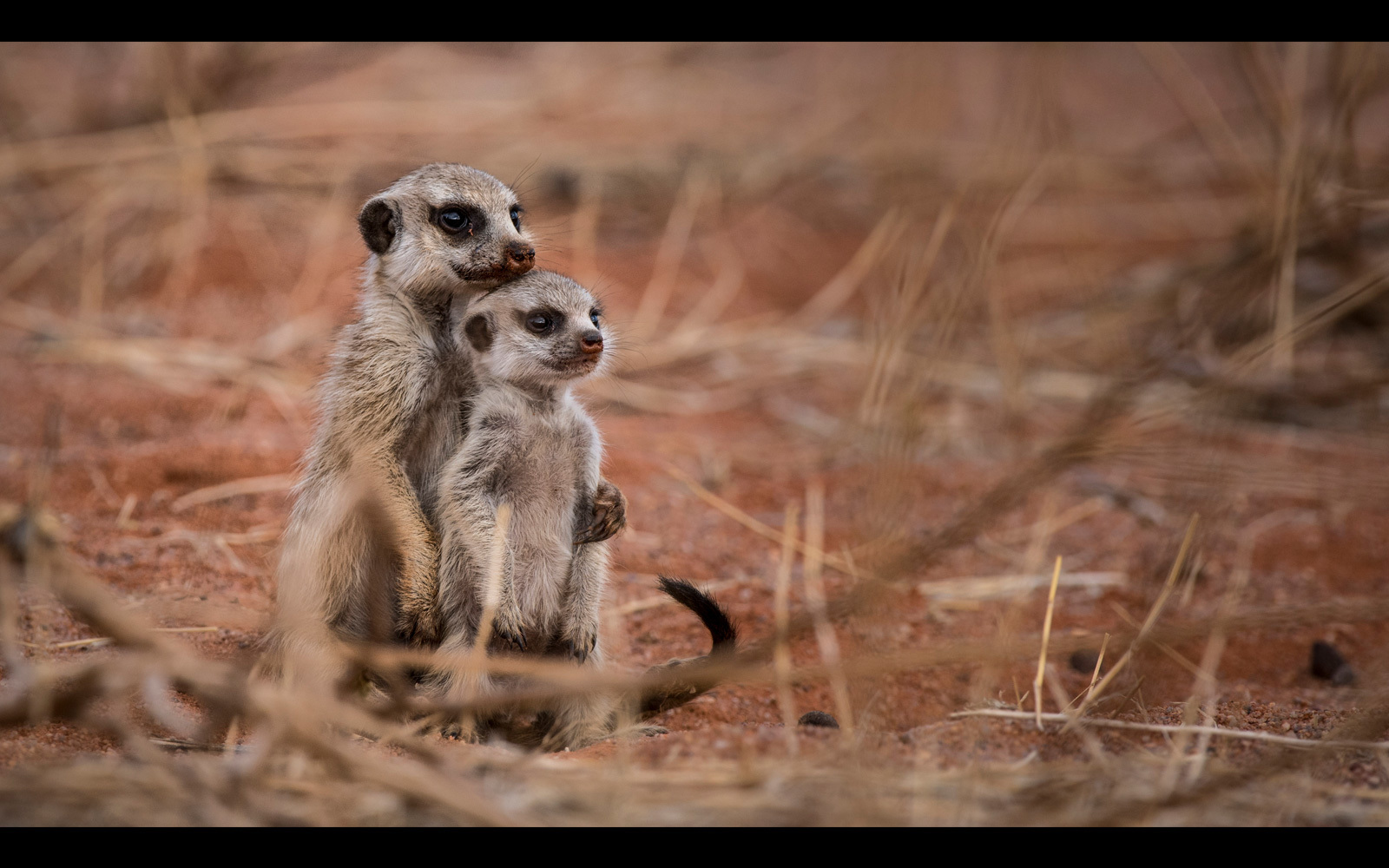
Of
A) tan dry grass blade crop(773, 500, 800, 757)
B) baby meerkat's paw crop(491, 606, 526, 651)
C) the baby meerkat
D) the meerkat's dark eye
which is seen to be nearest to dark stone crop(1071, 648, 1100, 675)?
tan dry grass blade crop(773, 500, 800, 757)

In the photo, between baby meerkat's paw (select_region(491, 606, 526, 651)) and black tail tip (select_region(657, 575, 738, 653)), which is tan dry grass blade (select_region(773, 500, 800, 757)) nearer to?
black tail tip (select_region(657, 575, 738, 653))

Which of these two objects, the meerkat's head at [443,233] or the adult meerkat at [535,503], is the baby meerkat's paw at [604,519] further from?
the meerkat's head at [443,233]

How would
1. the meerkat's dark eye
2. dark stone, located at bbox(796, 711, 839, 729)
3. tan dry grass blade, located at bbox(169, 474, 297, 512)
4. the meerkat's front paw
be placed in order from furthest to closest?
1. tan dry grass blade, located at bbox(169, 474, 297, 512)
2. the meerkat's dark eye
3. dark stone, located at bbox(796, 711, 839, 729)
4. the meerkat's front paw

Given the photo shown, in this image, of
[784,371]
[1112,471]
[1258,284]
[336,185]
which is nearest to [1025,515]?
[1112,471]

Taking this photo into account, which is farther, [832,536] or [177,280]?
[177,280]

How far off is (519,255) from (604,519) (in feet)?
2.15

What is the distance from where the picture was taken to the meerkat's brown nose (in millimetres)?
2719

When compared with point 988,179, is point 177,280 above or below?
above

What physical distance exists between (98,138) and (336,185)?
1.28 metres

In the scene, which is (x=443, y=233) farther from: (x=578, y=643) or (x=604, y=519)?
(x=578, y=643)

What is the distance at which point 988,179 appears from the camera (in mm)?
2348

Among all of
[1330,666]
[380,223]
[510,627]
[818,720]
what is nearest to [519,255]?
[380,223]
